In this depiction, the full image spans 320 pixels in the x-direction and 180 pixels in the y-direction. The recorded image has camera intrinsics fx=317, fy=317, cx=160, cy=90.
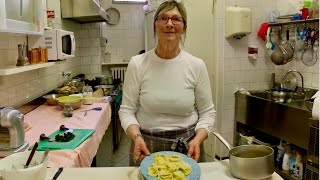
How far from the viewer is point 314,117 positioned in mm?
2402

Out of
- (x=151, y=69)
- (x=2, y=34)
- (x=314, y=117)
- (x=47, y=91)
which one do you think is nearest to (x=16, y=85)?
(x=2, y=34)

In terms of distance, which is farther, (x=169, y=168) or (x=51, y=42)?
(x=51, y=42)

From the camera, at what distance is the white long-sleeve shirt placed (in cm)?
165

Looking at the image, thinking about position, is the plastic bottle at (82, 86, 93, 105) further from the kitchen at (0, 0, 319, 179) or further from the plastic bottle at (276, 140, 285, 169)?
the plastic bottle at (276, 140, 285, 169)

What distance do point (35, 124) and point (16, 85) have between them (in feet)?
1.43

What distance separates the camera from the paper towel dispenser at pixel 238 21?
332 centimetres

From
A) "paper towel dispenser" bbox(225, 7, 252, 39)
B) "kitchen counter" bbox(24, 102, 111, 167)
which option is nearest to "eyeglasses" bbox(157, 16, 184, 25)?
"kitchen counter" bbox(24, 102, 111, 167)

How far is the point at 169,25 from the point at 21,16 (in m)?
1.15

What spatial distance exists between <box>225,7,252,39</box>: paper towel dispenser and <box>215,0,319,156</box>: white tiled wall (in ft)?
0.28

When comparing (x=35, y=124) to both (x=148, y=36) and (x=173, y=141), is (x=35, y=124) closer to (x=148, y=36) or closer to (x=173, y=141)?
(x=173, y=141)

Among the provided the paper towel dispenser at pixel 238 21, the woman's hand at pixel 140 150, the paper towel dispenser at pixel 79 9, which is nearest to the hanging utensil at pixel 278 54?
the paper towel dispenser at pixel 238 21

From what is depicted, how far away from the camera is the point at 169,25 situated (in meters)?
1.58

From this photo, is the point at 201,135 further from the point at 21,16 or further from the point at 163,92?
the point at 21,16

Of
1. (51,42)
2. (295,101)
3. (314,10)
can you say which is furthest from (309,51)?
(51,42)
